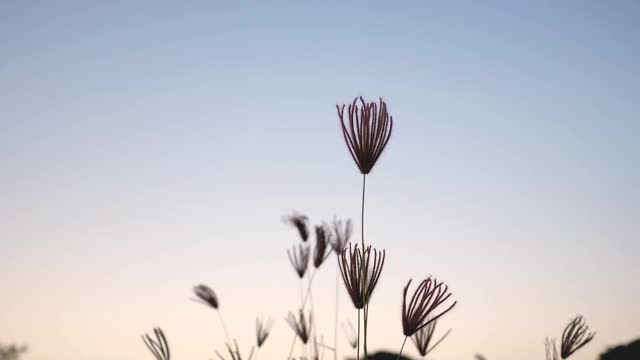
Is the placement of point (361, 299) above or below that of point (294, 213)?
below

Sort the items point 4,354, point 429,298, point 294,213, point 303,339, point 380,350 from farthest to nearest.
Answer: point 4,354 → point 380,350 → point 294,213 → point 303,339 → point 429,298

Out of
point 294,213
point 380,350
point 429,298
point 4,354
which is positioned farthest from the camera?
point 4,354

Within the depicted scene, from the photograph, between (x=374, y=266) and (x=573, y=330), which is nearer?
(x=374, y=266)

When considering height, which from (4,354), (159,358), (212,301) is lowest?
(159,358)

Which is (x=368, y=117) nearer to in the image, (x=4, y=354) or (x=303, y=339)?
(x=303, y=339)

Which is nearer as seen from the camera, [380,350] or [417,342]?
[417,342]

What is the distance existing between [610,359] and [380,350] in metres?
3.15

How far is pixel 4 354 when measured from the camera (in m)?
25.0

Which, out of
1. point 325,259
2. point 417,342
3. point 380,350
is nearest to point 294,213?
point 325,259

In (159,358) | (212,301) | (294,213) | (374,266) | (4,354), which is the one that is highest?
(4,354)

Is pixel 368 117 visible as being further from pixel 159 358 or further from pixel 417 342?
pixel 417 342

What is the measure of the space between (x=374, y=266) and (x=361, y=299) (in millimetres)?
185

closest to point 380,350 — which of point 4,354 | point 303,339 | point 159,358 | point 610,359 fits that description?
point 610,359

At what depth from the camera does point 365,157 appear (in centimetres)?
327
